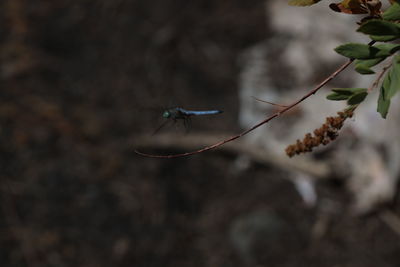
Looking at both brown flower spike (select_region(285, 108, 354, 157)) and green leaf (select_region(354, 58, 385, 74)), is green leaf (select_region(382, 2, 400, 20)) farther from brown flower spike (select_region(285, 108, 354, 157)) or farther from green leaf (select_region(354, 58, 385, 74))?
brown flower spike (select_region(285, 108, 354, 157))

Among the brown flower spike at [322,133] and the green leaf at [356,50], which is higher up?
the green leaf at [356,50]

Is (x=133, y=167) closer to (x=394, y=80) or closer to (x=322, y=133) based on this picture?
(x=322, y=133)

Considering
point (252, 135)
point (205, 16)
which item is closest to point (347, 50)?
point (252, 135)

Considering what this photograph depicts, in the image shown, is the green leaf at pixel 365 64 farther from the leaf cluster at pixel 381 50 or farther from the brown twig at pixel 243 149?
the brown twig at pixel 243 149

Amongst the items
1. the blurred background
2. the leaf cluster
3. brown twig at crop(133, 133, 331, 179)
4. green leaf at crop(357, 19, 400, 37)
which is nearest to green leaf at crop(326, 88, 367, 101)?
the leaf cluster

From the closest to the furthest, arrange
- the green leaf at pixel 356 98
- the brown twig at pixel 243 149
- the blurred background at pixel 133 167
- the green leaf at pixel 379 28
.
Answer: the green leaf at pixel 379 28 → the green leaf at pixel 356 98 → the blurred background at pixel 133 167 → the brown twig at pixel 243 149

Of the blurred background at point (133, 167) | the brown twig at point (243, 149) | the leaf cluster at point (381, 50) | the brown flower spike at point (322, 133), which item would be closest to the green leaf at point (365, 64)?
the leaf cluster at point (381, 50)
